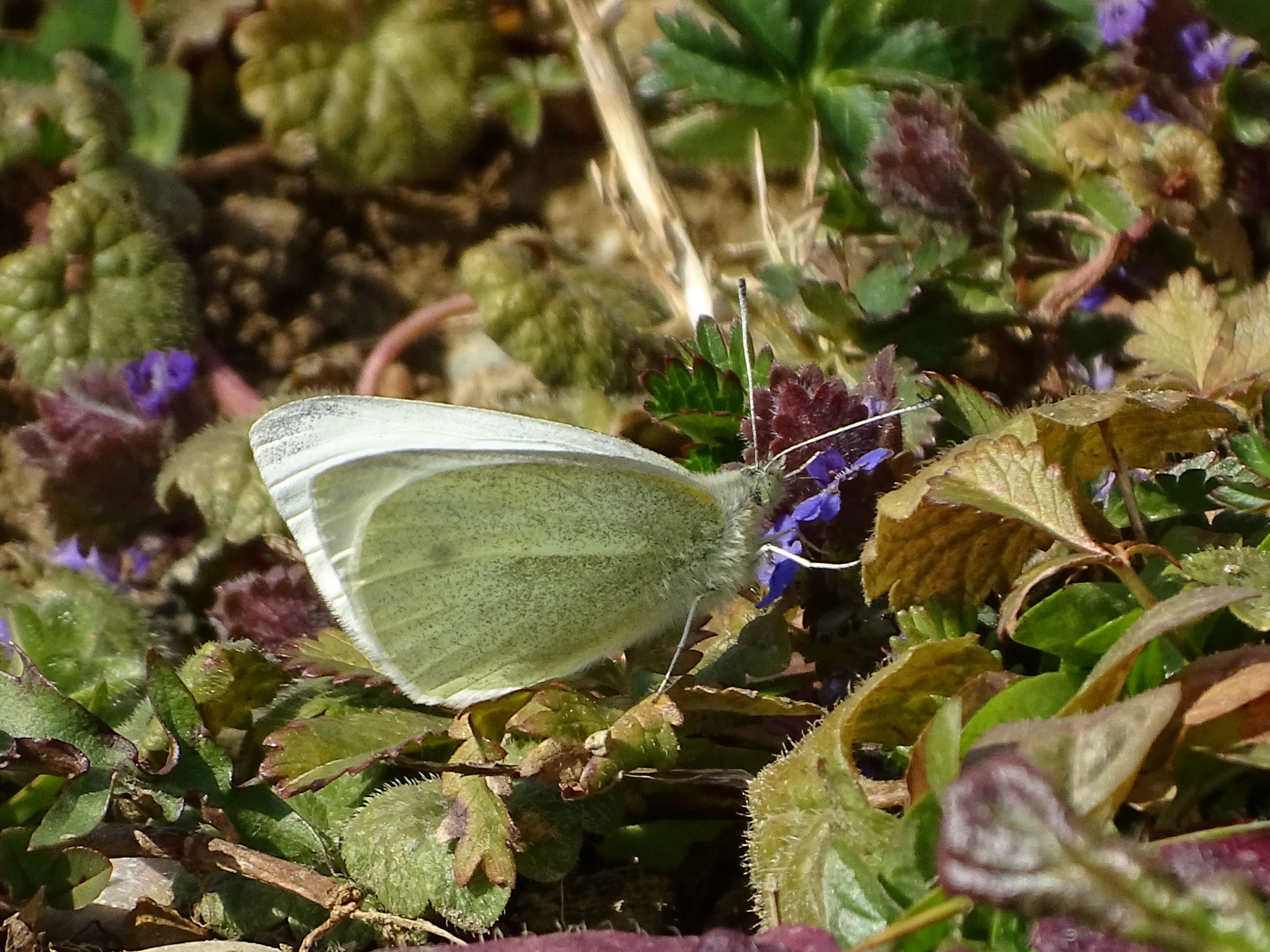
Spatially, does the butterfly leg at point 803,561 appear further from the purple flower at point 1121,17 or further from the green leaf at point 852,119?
the purple flower at point 1121,17

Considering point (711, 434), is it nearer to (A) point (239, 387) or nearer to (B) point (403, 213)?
(A) point (239, 387)

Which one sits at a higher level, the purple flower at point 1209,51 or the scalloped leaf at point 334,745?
the purple flower at point 1209,51

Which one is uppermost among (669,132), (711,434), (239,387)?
(669,132)

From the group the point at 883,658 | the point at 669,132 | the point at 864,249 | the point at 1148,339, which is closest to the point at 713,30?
the point at 669,132

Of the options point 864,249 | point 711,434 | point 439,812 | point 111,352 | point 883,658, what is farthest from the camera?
point 111,352

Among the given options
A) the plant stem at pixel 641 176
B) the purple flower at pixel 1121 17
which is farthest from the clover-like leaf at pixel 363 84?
the purple flower at pixel 1121 17

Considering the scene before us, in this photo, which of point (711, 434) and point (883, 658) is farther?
point (711, 434)

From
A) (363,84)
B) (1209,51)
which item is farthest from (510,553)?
(363,84)
